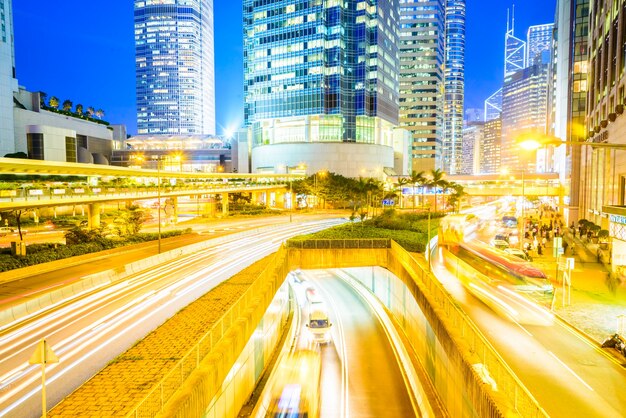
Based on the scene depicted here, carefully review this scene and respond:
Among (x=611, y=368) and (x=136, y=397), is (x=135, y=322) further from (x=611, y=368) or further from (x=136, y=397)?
(x=611, y=368)

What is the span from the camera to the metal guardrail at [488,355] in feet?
29.7

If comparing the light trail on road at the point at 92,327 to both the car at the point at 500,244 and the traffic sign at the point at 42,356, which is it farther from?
the car at the point at 500,244

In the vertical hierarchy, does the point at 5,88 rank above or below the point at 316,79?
below

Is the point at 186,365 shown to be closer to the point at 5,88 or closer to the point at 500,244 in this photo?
the point at 500,244

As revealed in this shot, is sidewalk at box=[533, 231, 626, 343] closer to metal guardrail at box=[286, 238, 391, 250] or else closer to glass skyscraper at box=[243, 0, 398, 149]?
metal guardrail at box=[286, 238, 391, 250]

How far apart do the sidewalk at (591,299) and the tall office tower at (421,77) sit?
13435 centimetres

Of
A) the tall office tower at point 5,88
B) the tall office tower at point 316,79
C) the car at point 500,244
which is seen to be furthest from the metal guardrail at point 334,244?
the tall office tower at point 316,79

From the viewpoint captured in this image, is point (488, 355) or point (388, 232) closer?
point (488, 355)

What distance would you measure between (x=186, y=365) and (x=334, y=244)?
72.0 feet

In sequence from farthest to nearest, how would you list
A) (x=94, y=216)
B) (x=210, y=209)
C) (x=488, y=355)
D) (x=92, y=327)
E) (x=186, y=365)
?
(x=210, y=209) < (x=94, y=216) < (x=92, y=327) < (x=488, y=355) < (x=186, y=365)

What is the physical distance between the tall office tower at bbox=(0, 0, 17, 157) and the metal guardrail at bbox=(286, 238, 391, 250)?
2520 inches

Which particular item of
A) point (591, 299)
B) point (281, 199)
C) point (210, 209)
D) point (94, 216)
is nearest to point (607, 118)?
point (591, 299)

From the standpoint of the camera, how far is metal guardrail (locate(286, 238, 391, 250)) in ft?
105

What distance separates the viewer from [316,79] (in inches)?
4245
